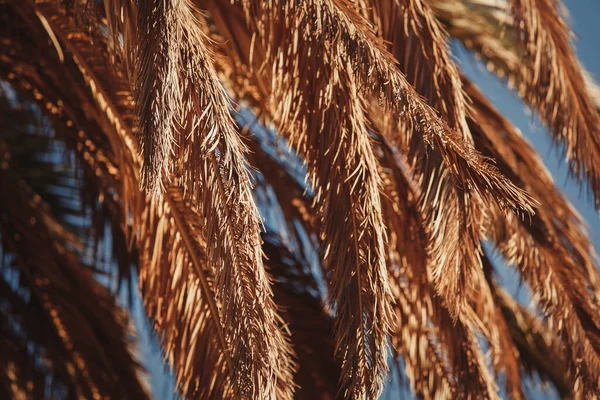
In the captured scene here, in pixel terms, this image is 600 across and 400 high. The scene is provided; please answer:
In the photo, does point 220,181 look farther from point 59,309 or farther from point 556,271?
point 59,309

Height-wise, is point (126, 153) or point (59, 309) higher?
point (126, 153)

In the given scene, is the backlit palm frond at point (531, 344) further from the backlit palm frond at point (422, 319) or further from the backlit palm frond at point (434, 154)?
the backlit palm frond at point (434, 154)

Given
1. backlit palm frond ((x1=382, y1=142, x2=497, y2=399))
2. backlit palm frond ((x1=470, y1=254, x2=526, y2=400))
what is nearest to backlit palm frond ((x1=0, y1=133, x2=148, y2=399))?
backlit palm frond ((x1=382, y1=142, x2=497, y2=399))

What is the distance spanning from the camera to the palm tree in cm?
227

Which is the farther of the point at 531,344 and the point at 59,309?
the point at 531,344

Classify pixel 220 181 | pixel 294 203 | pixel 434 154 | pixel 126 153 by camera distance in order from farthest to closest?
pixel 294 203 < pixel 126 153 < pixel 434 154 < pixel 220 181

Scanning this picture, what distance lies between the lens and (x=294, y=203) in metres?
3.75

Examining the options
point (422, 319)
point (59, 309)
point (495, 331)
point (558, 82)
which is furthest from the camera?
point (59, 309)

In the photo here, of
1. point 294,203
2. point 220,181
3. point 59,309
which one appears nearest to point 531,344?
point 294,203

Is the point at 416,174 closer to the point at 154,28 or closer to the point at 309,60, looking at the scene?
the point at 309,60

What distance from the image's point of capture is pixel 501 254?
12.0 ft

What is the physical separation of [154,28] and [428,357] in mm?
2044

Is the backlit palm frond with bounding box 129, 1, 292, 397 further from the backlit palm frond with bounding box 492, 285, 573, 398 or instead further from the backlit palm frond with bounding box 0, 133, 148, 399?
the backlit palm frond with bounding box 492, 285, 573, 398

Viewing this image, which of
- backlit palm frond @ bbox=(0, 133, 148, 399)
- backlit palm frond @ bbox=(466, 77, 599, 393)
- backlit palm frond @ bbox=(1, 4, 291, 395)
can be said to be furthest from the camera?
backlit palm frond @ bbox=(0, 133, 148, 399)
